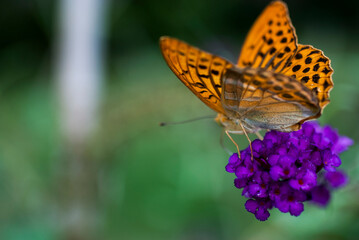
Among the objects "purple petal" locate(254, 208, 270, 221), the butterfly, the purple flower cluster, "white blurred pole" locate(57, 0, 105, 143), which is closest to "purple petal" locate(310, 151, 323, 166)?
the purple flower cluster

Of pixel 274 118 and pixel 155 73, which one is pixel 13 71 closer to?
pixel 155 73

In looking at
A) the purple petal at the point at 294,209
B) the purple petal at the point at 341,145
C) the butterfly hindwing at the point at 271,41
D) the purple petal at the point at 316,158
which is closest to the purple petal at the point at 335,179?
the purple petal at the point at 341,145

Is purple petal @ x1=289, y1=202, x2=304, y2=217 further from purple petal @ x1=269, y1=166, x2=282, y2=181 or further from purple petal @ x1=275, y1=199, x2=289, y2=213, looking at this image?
purple petal @ x1=269, y1=166, x2=282, y2=181

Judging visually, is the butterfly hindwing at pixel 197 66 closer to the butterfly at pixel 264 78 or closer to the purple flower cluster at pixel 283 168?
the butterfly at pixel 264 78

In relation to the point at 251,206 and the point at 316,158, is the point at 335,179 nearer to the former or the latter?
the point at 316,158

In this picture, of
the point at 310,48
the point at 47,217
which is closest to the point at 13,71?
the point at 47,217

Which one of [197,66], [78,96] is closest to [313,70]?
[197,66]
